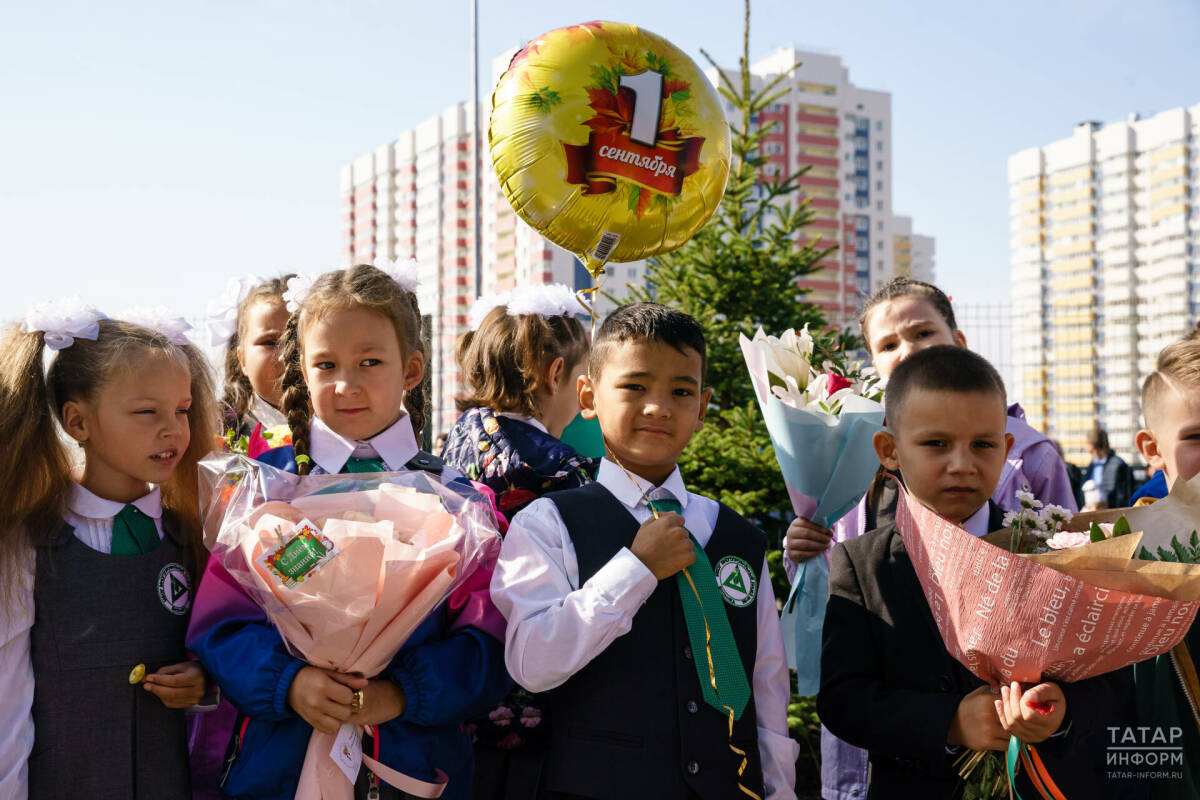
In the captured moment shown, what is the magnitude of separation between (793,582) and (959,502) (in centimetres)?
70

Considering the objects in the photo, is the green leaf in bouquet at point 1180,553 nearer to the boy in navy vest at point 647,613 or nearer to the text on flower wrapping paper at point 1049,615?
the text on flower wrapping paper at point 1049,615

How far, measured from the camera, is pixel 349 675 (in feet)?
6.93

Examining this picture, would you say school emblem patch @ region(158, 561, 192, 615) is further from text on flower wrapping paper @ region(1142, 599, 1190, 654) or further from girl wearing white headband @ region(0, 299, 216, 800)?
text on flower wrapping paper @ region(1142, 599, 1190, 654)

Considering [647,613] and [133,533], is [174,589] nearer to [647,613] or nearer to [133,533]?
[133,533]

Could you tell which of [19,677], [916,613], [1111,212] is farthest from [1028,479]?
[1111,212]

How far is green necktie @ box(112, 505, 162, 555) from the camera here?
233cm

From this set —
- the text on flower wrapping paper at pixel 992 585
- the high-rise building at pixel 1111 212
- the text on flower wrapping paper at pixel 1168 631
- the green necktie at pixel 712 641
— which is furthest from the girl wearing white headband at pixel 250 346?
the high-rise building at pixel 1111 212

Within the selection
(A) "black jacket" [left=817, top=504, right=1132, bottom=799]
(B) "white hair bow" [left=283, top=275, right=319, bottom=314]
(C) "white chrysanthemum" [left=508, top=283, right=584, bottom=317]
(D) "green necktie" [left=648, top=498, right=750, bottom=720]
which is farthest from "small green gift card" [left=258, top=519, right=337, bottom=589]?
(C) "white chrysanthemum" [left=508, top=283, right=584, bottom=317]

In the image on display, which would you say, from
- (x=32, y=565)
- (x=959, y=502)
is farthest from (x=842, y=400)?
(x=32, y=565)

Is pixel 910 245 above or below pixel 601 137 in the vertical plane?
above

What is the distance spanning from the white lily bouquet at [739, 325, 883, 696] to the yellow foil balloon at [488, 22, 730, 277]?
1.99 ft

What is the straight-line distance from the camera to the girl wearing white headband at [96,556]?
2.18 meters

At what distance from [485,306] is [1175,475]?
7.72 feet

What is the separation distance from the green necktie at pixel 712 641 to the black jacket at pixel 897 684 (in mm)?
234
